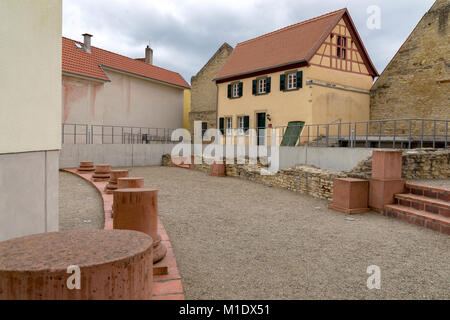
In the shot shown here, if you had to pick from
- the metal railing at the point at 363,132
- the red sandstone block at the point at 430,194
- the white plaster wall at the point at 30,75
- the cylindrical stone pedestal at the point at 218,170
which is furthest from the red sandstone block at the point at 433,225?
the cylindrical stone pedestal at the point at 218,170

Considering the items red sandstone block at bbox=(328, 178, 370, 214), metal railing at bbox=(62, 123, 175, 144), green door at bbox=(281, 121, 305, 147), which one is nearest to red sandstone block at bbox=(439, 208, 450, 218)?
red sandstone block at bbox=(328, 178, 370, 214)

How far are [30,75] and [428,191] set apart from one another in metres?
9.02

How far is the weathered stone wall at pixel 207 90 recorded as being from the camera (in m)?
30.3

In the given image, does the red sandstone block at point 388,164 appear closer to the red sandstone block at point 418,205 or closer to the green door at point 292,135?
the red sandstone block at point 418,205

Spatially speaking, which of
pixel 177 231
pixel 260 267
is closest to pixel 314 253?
pixel 260 267

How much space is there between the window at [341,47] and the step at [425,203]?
49.7 feet

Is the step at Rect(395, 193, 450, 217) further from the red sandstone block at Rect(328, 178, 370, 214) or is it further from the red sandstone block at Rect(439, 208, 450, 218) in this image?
the red sandstone block at Rect(328, 178, 370, 214)

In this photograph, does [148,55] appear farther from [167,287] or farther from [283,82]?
[167,287]

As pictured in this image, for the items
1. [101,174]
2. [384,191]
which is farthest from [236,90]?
[384,191]

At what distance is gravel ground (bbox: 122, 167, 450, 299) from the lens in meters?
4.09

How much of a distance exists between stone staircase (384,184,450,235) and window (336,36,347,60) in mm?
14817

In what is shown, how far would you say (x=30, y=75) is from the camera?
4188 mm

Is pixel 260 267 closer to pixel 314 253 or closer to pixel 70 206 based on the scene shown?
pixel 314 253

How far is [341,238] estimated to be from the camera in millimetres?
6469
